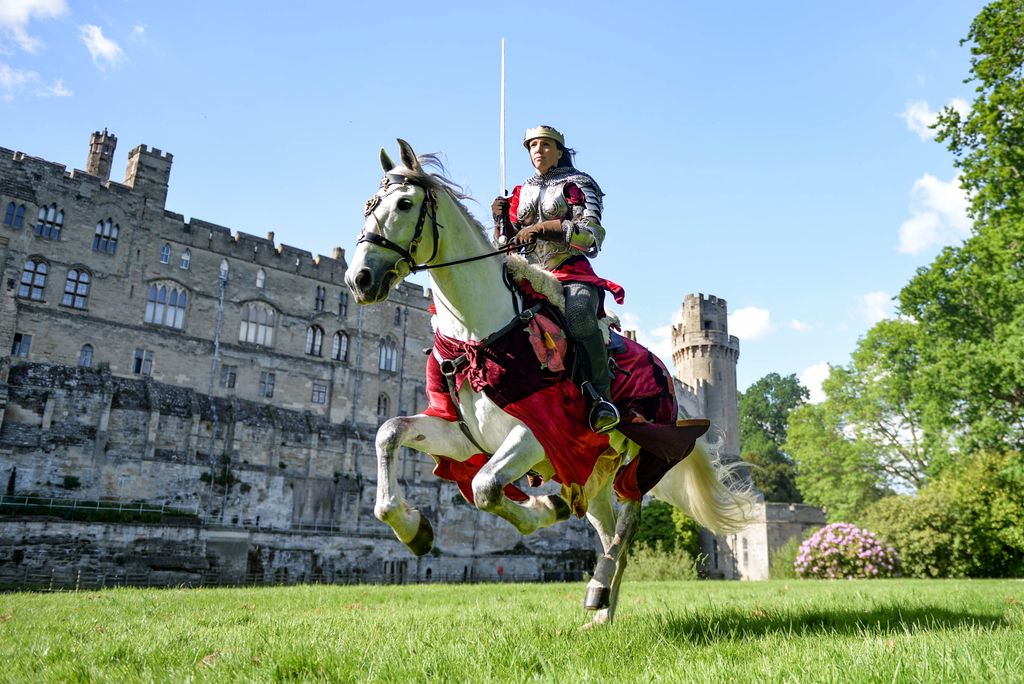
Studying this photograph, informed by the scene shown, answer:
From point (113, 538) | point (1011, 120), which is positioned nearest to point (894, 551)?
point (1011, 120)

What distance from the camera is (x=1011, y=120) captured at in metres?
19.7

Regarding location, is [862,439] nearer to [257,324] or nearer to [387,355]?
[387,355]

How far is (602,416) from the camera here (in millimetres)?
5285

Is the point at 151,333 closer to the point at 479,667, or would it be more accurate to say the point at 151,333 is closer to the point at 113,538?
the point at 113,538

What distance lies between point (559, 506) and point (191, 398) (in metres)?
36.6

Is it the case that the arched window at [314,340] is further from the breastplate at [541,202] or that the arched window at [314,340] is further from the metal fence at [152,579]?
the breastplate at [541,202]

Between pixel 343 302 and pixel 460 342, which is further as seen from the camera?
pixel 343 302

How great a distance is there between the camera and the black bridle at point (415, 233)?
4.76 metres

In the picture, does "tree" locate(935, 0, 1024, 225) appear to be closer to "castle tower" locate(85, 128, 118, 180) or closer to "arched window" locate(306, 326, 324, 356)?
"arched window" locate(306, 326, 324, 356)

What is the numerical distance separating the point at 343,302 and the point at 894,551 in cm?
3433

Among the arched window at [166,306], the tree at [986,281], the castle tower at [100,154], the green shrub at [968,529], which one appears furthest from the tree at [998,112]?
the castle tower at [100,154]

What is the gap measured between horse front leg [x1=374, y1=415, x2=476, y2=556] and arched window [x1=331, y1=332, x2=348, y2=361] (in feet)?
137

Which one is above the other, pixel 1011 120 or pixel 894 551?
pixel 1011 120

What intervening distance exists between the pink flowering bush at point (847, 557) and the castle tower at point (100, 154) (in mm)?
41697
